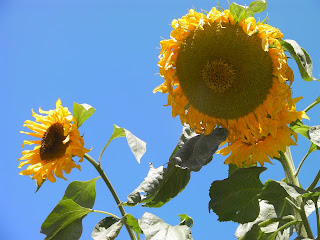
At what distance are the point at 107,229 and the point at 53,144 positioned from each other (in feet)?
2.15

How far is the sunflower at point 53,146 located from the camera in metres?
2.26

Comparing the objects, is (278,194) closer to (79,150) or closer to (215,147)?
(215,147)

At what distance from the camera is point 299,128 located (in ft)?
6.02

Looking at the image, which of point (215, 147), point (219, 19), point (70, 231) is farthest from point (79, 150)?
point (219, 19)

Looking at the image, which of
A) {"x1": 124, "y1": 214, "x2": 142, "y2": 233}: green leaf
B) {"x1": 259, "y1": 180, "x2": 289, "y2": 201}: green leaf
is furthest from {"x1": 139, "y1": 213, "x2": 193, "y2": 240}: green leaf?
{"x1": 259, "y1": 180, "x2": 289, "y2": 201}: green leaf

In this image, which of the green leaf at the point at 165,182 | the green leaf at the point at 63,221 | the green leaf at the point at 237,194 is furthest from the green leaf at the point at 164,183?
the green leaf at the point at 63,221

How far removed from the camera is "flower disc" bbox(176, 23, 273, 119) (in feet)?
5.58

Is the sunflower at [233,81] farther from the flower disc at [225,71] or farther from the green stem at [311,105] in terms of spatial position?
the green stem at [311,105]

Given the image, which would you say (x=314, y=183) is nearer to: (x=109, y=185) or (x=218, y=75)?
(x=218, y=75)

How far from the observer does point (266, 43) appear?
165cm

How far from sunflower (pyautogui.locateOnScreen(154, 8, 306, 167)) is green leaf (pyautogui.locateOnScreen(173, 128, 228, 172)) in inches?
2.6

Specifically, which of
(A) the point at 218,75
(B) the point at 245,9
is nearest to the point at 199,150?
(A) the point at 218,75

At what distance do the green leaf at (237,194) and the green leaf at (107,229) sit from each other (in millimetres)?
475

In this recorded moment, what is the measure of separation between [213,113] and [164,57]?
1.08 feet
